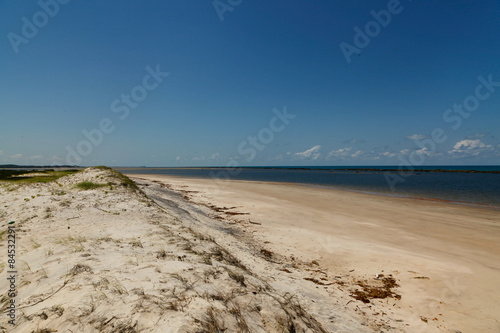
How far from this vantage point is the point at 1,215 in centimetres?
905

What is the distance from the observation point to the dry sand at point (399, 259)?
5496 mm

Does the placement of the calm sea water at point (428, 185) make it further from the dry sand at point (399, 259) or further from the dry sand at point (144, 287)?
the dry sand at point (144, 287)

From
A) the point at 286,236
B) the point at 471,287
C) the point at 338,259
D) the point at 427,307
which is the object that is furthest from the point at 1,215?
the point at 471,287

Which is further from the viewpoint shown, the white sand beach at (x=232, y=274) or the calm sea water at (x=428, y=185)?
the calm sea water at (x=428, y=185)

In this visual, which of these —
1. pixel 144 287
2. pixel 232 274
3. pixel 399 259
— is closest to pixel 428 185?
pixel 399 259

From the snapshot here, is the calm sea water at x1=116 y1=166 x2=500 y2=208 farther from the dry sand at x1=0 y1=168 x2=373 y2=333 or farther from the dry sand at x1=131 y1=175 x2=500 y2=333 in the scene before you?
the dry sand at x1=0 y1=168 x2=373 y2=333

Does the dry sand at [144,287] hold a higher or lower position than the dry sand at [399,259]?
higher

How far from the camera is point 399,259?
28.6 ft

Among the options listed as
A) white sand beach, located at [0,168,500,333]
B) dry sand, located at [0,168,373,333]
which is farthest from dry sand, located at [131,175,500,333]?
dry sand, located at [0,168,373,333]

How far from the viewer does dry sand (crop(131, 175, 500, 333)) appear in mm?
5496

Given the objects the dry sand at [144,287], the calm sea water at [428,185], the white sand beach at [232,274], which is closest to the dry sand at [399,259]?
the white sand beach at [232,274]

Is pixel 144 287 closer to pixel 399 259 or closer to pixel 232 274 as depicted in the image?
pixel 232 274

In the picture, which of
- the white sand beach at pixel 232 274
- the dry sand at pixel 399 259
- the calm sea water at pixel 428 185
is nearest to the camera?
the white sand beach at pixel 232 274

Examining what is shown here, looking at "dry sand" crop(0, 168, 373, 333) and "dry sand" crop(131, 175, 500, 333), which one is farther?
"dry sand" crop(131, 175, 500, 333)
